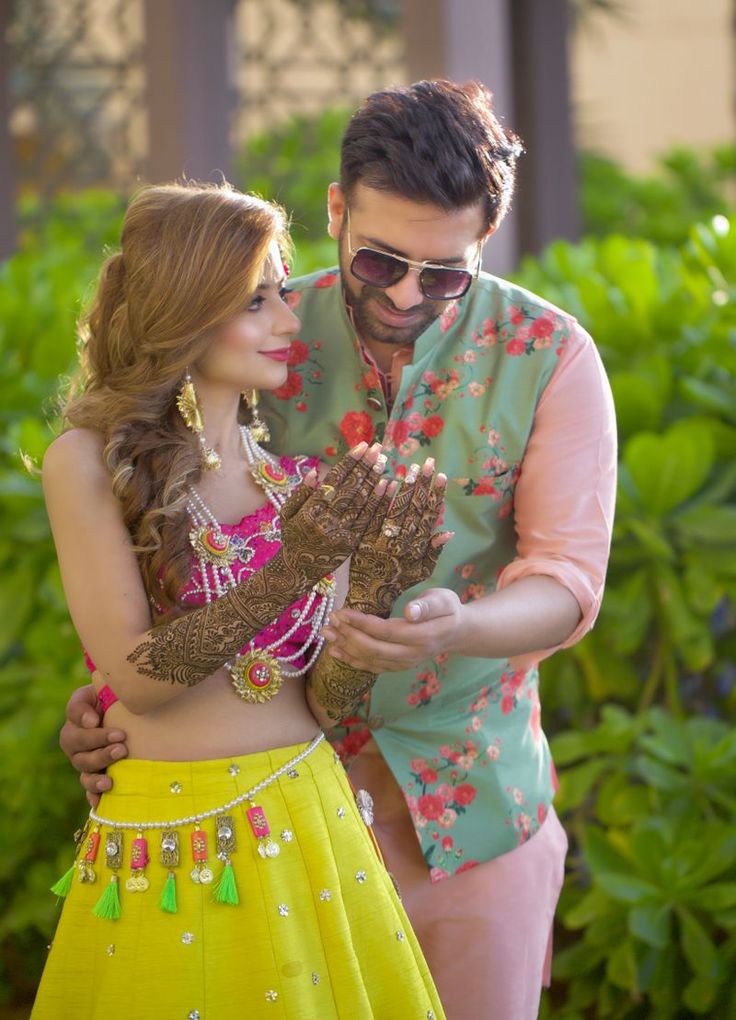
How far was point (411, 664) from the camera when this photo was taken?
217 cm

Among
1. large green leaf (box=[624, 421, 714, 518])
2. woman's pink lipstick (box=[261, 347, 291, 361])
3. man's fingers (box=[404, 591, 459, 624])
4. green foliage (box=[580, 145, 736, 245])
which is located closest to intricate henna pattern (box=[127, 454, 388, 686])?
man's fingers (box=[404, 591, 459, 624])

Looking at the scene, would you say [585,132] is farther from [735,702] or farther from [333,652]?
[333,652]

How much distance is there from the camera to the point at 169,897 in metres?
Answer: 2.17

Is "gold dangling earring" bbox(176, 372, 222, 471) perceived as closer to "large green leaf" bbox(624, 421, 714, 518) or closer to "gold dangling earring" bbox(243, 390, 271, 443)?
"gold dangling earring" bbox(243, 390, 271, 443)

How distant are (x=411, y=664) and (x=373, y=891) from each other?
389 mm

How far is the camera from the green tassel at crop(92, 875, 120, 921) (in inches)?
86.6

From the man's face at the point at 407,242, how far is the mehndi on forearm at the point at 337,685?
0.57 meters

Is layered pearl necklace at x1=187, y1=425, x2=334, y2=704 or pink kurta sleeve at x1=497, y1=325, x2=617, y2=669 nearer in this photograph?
layered pearl necklace at x1=187, y1=425, x2=334, y2=704

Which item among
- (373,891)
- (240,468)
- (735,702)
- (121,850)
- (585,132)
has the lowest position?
(585,132)

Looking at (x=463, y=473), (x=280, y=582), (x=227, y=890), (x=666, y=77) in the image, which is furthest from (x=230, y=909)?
(x=666, y=77)

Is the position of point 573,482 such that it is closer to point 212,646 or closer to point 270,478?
point 270,478

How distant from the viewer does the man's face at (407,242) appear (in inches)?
93.1

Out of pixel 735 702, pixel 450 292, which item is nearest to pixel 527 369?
pixel 450 292

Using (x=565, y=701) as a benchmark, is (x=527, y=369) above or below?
above
